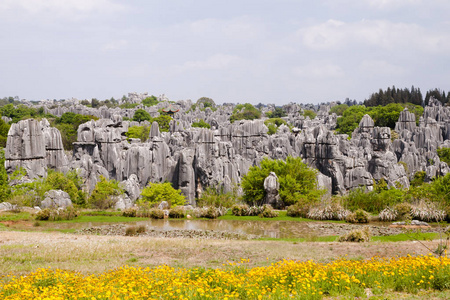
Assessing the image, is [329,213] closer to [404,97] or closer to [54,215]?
[54,215]

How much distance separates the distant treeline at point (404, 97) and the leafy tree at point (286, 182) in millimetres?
111582

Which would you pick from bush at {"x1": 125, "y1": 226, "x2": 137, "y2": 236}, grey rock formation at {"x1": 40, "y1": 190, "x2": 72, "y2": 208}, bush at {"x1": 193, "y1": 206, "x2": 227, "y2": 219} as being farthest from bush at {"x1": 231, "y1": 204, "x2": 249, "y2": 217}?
grey rock formation at {"x1": 40, "y1": 190, "x2": 72, "y2": 208}

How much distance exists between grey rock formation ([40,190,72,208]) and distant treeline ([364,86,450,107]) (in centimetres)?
12273

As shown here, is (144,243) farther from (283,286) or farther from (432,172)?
(432,172)

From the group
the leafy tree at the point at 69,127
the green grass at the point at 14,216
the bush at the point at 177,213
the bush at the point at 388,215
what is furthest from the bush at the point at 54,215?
the leafy tree at the point at 69,127

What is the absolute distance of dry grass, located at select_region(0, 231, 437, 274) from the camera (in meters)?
13.2

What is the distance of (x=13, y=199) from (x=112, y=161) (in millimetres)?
22270

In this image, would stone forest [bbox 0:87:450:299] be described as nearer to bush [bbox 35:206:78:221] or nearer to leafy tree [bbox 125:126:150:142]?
bush [bbox 35:206:78:221]

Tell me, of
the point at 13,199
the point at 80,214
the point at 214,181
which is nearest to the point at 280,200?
the point at 214,181

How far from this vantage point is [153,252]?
15.4 meters

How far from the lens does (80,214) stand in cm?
2870

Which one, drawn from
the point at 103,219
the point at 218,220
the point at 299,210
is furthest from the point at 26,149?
the point at 299,210

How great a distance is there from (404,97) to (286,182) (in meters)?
120

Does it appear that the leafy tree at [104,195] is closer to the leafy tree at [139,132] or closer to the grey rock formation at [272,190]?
the grey rock formation at [272,190]
